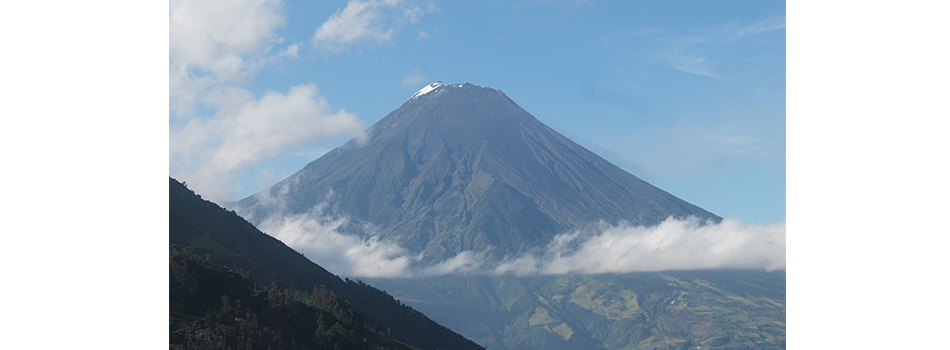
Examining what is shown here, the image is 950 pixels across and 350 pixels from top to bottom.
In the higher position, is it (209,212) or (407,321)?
(209,212)

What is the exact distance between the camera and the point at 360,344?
36.8m

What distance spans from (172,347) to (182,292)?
576cm

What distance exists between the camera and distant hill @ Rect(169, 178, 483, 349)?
58.2 meters

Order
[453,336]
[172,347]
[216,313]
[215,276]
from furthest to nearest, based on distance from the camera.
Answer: [453,336], [215,276], [216,313], [172,347]

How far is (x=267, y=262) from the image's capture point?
232ft

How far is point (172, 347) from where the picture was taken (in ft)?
82.2

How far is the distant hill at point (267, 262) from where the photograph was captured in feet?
191

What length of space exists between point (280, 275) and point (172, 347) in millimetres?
42080
